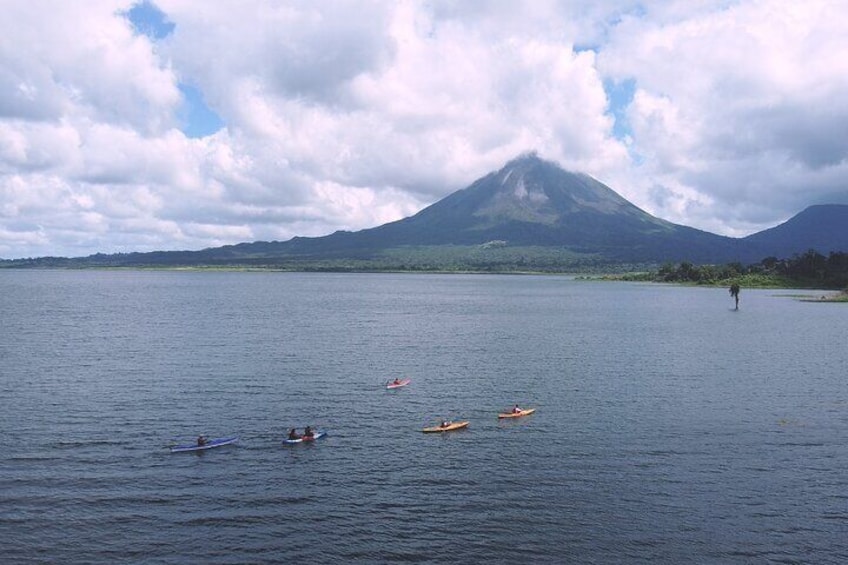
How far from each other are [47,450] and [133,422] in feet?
23.4

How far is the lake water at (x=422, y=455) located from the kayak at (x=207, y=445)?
2.47 ft

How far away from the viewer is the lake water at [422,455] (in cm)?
3125

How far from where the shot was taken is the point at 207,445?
143 feet

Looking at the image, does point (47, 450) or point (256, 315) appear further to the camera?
point (256, 315)

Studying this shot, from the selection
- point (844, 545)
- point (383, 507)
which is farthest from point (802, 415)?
point (383, 507)

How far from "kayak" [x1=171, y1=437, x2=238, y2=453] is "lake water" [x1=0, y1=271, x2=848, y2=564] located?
29.6 inches

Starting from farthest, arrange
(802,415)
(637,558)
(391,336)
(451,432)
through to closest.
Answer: (391,336) < (802,415) < (451,432) < (637,558)

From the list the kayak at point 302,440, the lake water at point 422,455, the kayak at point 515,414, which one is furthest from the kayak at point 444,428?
the kayak at point 302,440

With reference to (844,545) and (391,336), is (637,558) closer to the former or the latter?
(844,545)

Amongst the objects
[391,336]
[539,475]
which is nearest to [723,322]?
[391,336]

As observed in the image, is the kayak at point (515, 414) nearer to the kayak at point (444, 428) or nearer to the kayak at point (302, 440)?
the kayak at point (444, 428)

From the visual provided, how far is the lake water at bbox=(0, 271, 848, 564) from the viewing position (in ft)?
103

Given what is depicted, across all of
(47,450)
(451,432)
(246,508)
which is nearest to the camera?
(246,508)

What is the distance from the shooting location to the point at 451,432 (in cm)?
4766
